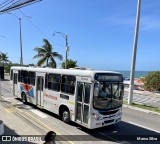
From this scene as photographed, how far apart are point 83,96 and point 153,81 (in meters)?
30.2

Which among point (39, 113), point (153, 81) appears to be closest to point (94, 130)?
point (39, 113)

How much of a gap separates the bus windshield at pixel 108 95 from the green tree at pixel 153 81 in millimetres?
28005

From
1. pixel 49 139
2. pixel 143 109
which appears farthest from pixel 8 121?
→ pixel 143 109

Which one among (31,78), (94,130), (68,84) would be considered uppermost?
(68,84)

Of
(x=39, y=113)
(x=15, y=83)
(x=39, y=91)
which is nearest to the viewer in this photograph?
(x=39, y=113)

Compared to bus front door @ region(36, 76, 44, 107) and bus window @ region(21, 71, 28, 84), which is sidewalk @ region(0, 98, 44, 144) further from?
bus window @ region(21, 71, 28, 84)

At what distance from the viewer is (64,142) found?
355 inches

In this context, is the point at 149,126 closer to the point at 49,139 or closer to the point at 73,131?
the point at 73,131

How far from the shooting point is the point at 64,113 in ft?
39.1

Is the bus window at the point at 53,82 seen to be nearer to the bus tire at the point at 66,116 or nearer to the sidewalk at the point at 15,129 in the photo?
the bus tire at the point at 66,116

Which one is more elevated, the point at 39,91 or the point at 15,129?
the point at 39,91

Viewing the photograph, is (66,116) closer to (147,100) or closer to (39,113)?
(39,113)

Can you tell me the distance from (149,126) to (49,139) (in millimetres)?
8212

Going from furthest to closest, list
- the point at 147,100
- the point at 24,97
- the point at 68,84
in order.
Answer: the point at 147,100 → the point at 24,97 → the point at 68,84
